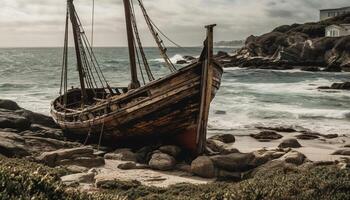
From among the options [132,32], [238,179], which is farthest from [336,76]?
[238,179]

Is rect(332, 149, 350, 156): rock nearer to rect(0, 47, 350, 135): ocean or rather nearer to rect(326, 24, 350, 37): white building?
rect(0, 47, 350, 135): ocean

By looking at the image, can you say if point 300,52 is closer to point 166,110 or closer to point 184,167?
point 166,110

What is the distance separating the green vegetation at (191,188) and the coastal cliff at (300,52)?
5881 centimetres

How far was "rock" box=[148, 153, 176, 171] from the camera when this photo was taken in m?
14.1

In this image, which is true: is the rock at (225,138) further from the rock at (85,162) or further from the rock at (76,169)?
the rock at (76,169)

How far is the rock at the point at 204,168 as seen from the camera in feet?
43.7

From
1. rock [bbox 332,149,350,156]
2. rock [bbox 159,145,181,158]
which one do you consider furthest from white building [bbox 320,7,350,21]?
rock [bbox 159,145,181,158]

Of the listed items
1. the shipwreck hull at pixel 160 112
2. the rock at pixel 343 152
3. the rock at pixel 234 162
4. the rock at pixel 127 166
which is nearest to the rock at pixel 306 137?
the rock at pixel 343 152

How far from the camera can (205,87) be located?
1501cm

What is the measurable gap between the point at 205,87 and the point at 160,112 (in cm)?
195

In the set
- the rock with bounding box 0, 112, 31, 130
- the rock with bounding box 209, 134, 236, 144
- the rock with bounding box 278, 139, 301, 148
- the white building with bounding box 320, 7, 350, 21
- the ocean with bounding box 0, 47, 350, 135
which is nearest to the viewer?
the rock with bounding box 278, 139, 301, 148

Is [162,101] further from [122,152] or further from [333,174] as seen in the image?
[333,174]

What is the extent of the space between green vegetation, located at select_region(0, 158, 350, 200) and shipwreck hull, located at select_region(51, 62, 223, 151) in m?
4.32

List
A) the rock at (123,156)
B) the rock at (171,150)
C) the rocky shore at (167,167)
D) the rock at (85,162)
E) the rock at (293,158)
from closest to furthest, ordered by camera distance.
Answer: the rocky shore at (167,167)
the rock at (85,162)
the rock at (293,158)
the rock at (171,150)
the rock at (123,156)
